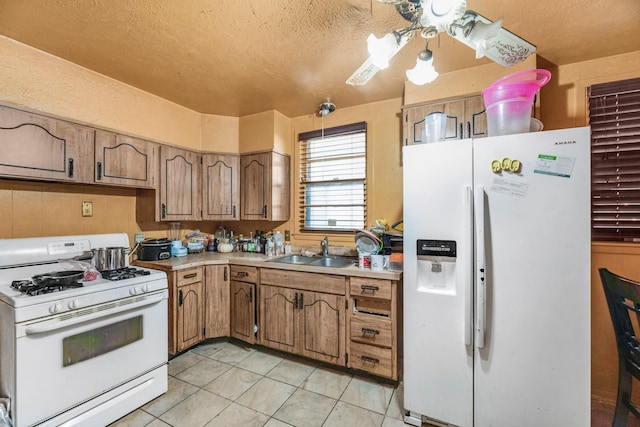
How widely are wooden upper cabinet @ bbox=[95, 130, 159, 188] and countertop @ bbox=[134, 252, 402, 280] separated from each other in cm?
73

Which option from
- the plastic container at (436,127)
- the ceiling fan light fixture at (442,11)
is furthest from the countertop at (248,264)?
the ceiling fan light fixture at (442,11)

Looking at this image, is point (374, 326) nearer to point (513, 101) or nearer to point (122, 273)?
point (513, 101)

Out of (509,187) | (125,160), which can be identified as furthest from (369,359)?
(125,160)

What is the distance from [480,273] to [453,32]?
48.0 inches

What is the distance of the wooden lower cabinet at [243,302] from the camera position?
2543mm

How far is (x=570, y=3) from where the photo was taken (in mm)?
1472

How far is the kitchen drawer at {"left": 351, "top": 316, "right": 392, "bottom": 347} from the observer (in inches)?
79.4

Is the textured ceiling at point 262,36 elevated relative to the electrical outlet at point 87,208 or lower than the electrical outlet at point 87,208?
elevated

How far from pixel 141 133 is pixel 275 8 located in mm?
1828

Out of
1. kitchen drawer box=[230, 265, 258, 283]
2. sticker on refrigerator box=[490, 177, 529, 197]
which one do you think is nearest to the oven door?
kitchen drawer box=[230, 265, 258, 283]

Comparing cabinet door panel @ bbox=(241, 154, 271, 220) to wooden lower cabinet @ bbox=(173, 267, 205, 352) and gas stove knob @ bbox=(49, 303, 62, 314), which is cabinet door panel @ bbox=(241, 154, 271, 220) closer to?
wooden lower cabinet @ bbox=(173, 267, 205, 352)

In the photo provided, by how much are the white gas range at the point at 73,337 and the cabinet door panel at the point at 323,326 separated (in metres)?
1.07

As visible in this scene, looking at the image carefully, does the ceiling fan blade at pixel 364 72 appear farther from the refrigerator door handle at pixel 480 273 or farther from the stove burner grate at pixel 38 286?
the stove burner grate at pixel 38 286

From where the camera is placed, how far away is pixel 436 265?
165 cm
